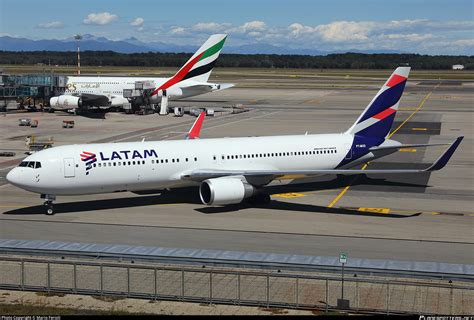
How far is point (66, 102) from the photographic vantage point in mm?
93000

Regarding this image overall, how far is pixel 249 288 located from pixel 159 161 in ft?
51.0

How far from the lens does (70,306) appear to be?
21.1 meters

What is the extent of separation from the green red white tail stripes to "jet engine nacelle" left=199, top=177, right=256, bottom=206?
58828mm

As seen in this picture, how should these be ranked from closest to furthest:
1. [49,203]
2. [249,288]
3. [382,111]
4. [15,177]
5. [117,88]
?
[249,288]
[15,177]
[49,203]
[382,111]
[117,88]

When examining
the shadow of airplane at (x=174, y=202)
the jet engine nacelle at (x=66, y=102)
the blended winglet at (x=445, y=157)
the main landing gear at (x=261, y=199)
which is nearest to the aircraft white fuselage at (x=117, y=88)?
the jet engine nacelle at (x=66, y=102)

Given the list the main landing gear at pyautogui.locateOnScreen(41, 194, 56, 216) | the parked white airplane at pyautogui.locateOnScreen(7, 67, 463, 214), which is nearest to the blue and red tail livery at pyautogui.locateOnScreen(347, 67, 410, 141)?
the parked white airplane at pyautogui.locateOnScreen(7, 67, 463, 214)

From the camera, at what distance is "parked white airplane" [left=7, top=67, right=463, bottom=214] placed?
3456 centimetres

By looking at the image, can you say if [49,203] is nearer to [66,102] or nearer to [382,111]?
[382,111]

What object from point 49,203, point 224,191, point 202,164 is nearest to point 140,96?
point 202,164

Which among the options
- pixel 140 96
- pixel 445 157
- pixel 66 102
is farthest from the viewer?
pixel 140 96

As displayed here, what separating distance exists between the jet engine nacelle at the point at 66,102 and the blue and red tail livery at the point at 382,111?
58.4 meters

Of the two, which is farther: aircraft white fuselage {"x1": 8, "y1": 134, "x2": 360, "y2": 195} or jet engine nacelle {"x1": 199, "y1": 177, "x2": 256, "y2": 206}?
jet engine nacelle {"x1": 199, "y1": 177, "x2": 256, "y2": 206}

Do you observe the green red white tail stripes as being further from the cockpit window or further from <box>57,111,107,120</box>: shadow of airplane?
the cockpit window

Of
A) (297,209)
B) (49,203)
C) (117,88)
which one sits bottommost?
(297,209)
